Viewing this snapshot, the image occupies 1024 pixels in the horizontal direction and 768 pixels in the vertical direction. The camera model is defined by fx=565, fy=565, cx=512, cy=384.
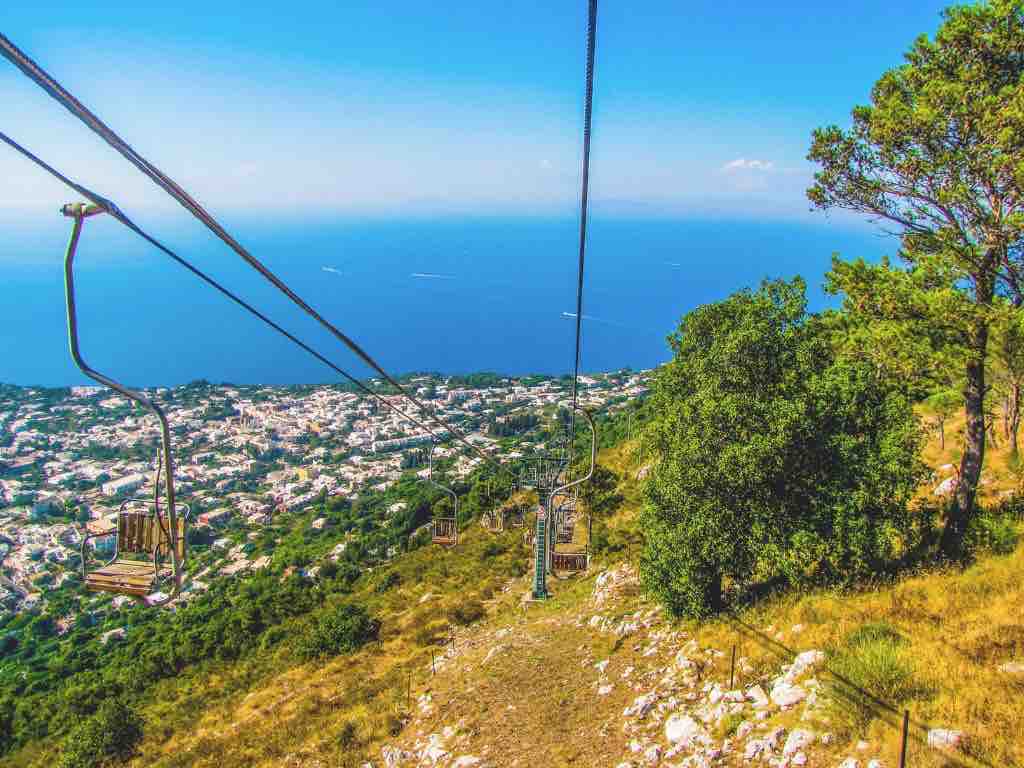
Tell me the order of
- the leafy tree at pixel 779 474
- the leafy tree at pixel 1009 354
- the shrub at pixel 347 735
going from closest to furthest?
the leafy tree at pixel 1009 354 → the leafy tree at pixel 779 474 → the shrub at pixel 347 735

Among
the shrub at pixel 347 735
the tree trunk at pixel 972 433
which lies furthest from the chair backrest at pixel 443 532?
the tree trunk at pixel 972 433

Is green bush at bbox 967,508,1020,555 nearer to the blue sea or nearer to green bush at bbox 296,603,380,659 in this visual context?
green bush at bbox 296,603,380,659

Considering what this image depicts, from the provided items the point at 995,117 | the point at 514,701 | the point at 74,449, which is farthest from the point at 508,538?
the point at 74,449

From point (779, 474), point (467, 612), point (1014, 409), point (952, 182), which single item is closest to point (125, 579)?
point (779, 474)

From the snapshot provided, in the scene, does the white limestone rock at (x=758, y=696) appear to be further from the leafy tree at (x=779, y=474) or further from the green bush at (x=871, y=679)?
the leafy tree at (x=779, y=474)

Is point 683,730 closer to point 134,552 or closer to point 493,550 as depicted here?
point 134,552

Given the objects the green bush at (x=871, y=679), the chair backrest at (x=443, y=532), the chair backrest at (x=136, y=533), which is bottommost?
the chair backrest at (x=443, y=532)

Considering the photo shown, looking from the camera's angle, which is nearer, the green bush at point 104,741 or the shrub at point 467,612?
the green bush at point 104,741

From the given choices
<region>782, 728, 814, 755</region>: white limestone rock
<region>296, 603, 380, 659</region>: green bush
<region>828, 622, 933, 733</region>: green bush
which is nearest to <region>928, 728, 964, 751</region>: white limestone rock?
<region>828, 622, 933, 733</region>: green bush
